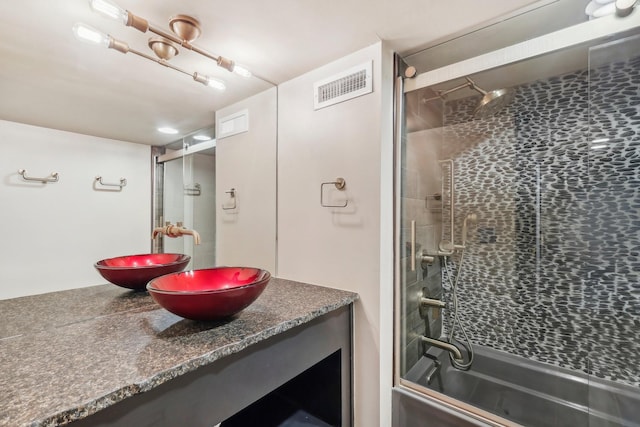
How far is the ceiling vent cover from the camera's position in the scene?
1410 millimetres

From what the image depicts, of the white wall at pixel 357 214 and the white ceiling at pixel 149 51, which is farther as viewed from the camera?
the white wall at pixel 357 214

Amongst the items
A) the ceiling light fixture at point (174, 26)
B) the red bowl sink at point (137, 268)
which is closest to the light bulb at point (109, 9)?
the ceiling light fixture at point (174, 26)

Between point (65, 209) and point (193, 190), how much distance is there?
0.52m

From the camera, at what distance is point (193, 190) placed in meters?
1.51

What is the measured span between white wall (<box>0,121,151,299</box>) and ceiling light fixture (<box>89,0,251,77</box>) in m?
0.48

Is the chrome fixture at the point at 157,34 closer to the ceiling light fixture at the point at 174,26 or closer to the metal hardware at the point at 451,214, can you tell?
the ceiling light fixture at the point at 174,26

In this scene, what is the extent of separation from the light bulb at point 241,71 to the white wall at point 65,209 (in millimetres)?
634

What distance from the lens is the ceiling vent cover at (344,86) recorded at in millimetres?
1410

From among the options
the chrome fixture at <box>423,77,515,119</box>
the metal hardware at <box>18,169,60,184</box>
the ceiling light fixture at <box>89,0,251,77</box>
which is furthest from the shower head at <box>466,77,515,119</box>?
the metal hardware at <box>18,169,60,184</box>

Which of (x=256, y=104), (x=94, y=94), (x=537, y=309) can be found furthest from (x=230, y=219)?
(x=537, y=309)

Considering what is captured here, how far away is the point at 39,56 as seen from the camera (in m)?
1.17

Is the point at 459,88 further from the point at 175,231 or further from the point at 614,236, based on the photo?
the point at 175,231

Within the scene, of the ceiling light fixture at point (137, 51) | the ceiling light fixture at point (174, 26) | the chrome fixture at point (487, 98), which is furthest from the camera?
the chrome fixture at point (487, 98)

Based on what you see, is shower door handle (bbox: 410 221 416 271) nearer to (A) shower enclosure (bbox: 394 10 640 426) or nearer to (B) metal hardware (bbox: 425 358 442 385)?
(A) shower enclosure (bbox: 394 10 640 426)
